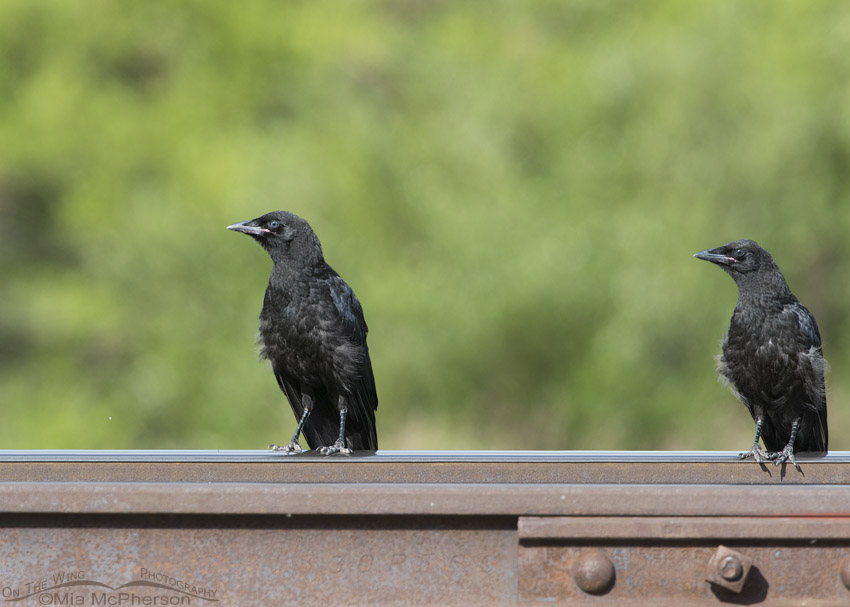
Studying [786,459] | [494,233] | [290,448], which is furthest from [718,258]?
[494,233]

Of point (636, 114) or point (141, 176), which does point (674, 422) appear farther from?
point (141, 176)

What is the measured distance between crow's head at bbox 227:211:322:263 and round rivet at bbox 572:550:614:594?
8.65ft

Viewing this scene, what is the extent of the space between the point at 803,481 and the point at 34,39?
17308 mm

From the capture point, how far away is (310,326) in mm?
4844

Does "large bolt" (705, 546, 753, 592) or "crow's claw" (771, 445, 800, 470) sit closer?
"large bolt" (705, 546, 753, 592)

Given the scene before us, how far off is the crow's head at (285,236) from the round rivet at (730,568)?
281cm

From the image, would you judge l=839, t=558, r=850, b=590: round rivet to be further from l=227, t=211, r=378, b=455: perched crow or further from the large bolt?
l=227, t=211, r=378, b=455: perched crow

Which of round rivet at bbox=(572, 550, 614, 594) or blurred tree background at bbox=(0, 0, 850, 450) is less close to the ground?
blurred tree background at bbox=(0, 0, 850, 450)

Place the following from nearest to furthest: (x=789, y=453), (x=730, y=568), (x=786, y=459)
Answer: (x=730, y=568) < (x=786, y=459) < (x=789, y=453)

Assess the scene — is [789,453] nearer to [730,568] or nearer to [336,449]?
[730,568]

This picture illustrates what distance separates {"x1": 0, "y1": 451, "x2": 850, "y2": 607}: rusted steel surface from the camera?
2.62m

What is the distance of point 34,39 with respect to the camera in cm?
1808

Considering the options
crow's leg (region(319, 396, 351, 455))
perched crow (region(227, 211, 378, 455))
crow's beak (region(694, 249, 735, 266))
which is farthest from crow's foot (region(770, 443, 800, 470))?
Answer: perched crow (region(227, 211, 378, 455))

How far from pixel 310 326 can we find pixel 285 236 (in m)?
0.46
